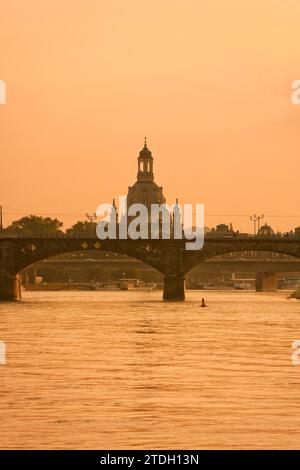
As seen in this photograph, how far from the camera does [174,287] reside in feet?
414

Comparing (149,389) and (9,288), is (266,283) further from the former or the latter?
(149,389)

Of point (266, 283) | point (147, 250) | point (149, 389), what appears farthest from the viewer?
point (266, 283)

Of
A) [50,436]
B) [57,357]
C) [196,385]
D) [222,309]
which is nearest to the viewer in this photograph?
[50,436]

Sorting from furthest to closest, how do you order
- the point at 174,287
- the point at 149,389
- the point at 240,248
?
the point at 174,287, the point at 240,248, the point at 149,389

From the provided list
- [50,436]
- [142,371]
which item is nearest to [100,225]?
[142,371]

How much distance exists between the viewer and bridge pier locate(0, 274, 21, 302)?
122000 mm

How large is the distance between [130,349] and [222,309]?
4814 cm

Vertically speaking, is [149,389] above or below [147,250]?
below

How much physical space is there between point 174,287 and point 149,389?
88405 mm

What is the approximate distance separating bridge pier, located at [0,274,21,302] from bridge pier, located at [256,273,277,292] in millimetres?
69097

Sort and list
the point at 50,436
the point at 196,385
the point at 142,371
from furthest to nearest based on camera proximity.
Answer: the point at 142,371
the point at 196,385
the point at 50,436

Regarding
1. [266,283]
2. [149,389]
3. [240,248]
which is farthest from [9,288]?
[149,389]

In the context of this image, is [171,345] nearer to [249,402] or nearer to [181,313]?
[249,402]

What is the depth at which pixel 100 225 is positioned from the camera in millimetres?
190375
